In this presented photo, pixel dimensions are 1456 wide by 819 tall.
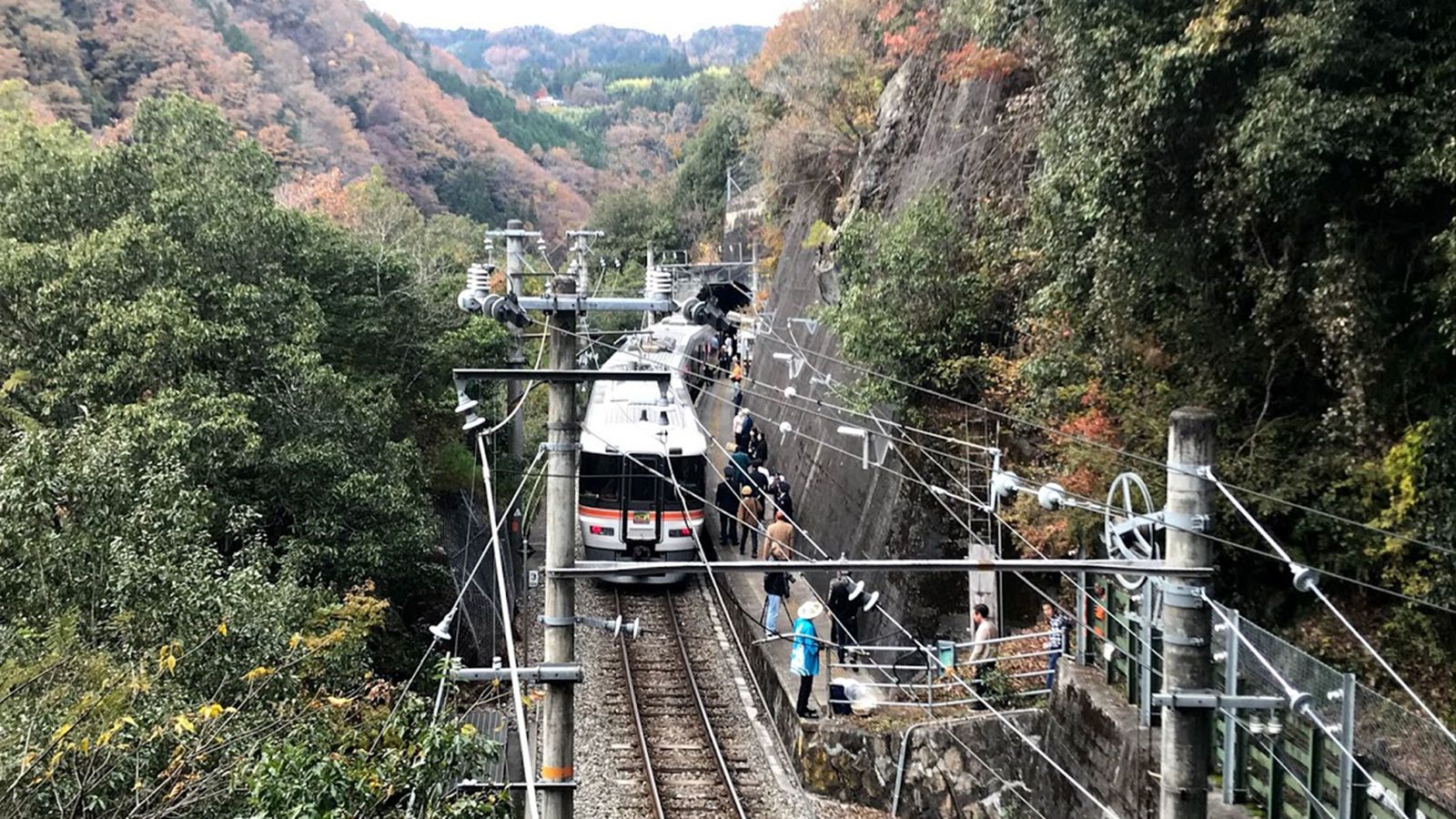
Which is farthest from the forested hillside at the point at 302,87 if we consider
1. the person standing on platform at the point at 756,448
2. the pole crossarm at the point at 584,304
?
the pole crossarm at the point at 584,304

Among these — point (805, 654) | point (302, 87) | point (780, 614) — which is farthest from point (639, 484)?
point (302, 87)

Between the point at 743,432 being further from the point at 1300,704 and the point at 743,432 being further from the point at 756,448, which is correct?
the point at 1300,704

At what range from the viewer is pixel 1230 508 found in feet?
29.1

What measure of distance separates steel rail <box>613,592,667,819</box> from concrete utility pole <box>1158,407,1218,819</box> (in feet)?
20.5

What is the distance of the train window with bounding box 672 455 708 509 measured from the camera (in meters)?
15.9

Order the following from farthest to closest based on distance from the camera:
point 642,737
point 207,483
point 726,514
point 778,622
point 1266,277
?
point 726,514 → point 778,622 → point 207,483 → point 642,737 → point 1266,277

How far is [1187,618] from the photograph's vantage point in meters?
4.78

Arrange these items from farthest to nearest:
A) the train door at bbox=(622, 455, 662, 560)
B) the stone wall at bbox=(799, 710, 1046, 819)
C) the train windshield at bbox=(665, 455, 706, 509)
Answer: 1. the train windshield at bbox=(665, 455, 706, 509)
2. the train door at bbox=(622, 455, 662, 560)
3. the stone wall at bbox=(799, 710, 1046, 819)

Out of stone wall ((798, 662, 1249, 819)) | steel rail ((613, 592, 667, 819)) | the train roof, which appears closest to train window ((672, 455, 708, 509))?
the train roof

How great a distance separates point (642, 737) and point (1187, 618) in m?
8.03

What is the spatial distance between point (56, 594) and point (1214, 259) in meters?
10.2

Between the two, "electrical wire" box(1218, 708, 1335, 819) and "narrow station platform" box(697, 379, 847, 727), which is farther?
"narrow station platform" box(697, 379, 847, 727)

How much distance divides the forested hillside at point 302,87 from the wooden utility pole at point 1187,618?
3856 cm

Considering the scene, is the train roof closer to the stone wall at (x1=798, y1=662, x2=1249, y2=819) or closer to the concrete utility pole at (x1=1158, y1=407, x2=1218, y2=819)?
the stone wall at (x1=798, y1=662, x2=1249, y2=819)
